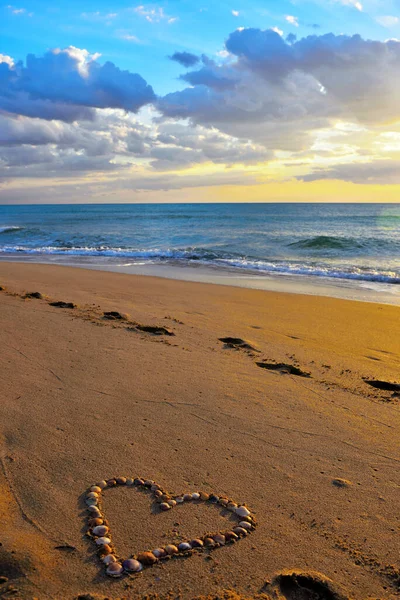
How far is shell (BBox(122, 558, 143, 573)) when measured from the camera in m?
1.97

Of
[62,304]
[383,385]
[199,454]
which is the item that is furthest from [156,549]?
[62,304]

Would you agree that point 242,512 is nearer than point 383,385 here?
Yes

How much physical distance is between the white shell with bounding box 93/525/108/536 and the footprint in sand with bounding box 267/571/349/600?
33.2 inches

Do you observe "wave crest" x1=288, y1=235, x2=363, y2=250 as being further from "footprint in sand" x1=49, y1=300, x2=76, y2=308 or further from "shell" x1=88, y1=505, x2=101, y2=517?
"shell" x1=88, y1=505, x2=101, y2=517

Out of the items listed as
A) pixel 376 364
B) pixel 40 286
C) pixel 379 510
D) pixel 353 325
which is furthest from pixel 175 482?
pixel 40 286

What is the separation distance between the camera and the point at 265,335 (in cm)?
607

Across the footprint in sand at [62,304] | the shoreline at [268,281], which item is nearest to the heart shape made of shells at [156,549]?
the footprint in sand at [62,304]

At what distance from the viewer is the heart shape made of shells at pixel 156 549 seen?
202cm

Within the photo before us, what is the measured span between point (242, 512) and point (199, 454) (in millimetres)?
615

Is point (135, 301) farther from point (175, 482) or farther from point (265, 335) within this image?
point (175, 482)

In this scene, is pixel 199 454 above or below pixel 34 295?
below

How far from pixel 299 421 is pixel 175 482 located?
1255 millimetres

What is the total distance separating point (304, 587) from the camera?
6.42 ft

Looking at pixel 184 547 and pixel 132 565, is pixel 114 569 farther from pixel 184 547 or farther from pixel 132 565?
pixel 184 547
